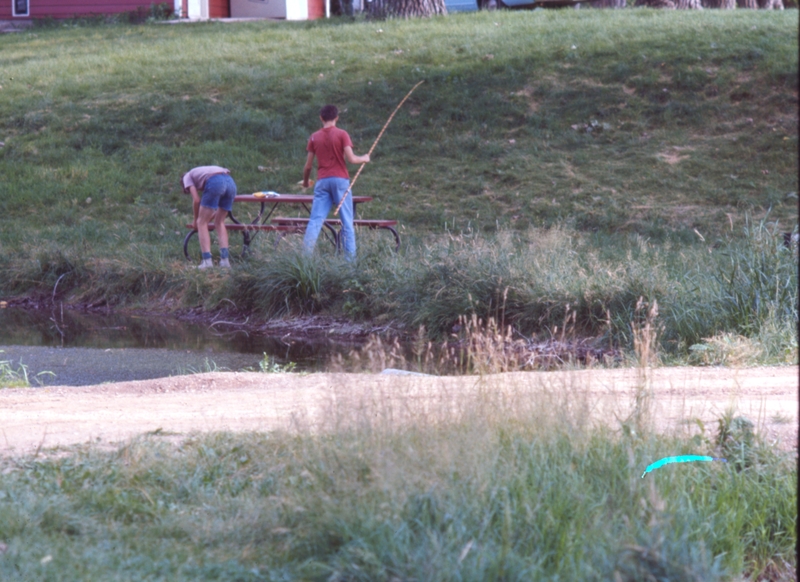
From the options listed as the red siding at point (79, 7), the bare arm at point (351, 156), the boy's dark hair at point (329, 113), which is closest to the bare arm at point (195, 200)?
the boy's dark hair at point (329, 113)

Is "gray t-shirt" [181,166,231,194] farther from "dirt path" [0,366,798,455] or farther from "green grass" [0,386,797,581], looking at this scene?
"green grass" [0,386,797,581]

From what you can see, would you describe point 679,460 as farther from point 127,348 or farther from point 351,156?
point 351,156

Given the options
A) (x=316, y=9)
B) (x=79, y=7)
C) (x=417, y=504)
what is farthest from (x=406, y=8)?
(x=417, y=504)

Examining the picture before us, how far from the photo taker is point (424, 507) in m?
3.69

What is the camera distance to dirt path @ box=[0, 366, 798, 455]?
489 cm

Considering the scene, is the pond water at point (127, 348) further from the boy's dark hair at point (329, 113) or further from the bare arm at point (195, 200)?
the boy's dark hair at point (329, 113)

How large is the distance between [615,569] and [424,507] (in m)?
0.74

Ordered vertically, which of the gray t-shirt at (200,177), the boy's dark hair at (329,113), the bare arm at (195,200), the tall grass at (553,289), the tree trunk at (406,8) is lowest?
the tall grass at (553,289)

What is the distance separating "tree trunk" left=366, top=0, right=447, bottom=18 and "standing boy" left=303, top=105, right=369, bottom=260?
Result: 13.6 meters

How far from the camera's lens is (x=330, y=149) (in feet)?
36.3

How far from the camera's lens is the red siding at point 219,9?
102 ft

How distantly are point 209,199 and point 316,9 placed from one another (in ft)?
74.9

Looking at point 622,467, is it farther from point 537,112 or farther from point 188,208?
point 537,112

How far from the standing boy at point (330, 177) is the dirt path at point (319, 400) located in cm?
414
